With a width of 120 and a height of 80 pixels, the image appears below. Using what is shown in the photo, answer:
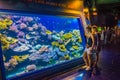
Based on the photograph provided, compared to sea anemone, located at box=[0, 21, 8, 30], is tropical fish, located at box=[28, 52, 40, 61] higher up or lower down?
lower down

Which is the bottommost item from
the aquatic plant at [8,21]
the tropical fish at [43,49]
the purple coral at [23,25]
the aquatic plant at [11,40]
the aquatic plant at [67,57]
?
the aquatic plant at [67,57]

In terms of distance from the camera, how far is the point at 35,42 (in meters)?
5.73

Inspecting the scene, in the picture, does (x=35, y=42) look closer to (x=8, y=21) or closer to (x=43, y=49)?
(x=43, y=49)

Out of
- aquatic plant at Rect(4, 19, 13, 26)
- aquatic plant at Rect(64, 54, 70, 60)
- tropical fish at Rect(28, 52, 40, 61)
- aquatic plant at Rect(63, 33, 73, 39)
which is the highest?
aquatic plant at Rect(4, 19, 13, 26)

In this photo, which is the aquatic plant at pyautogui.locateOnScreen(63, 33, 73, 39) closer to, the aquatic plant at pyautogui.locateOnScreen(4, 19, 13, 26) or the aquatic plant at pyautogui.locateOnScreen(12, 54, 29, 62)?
the aquatic plant at pyautogui.locateOnScreen(12, 54, 29, 62)

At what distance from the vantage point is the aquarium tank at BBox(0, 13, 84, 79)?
4988mm

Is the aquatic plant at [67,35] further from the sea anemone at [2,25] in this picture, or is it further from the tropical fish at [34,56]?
the sea anemone at [2,25]

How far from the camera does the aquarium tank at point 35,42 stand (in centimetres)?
499

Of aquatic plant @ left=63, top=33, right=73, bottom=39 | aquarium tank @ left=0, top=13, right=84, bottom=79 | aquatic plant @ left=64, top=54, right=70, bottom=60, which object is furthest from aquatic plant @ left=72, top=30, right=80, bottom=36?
aquatic plant @ left=64, top=54, right=70, bottom=60

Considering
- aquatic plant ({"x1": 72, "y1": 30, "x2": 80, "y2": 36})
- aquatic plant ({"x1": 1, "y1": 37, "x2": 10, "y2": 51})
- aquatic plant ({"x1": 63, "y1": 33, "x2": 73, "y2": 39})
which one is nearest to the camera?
aquatic plant ({"x1": 1, "y1": 37, "x2": 10, "y2": 51})

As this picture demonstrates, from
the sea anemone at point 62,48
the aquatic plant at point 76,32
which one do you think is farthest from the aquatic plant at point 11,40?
the aquatic plant at point 76,32

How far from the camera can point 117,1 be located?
54.5 feet

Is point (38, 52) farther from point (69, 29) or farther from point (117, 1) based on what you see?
point (117, 1)

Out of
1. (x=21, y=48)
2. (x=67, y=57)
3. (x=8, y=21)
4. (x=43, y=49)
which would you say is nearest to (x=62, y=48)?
(x=67, y=57)
